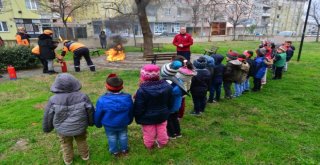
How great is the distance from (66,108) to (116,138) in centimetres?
93

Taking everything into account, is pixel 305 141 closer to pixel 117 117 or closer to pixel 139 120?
pixel 139 120

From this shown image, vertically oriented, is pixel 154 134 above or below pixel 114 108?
below

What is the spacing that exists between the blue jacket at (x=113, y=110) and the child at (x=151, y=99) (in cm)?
16

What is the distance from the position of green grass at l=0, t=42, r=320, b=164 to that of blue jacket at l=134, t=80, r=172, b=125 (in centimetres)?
63

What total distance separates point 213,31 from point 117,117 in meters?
54.0

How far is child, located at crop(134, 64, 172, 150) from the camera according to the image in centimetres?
336

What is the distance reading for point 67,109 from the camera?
10.1 ft

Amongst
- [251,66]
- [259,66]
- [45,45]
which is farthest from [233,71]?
[45,45]

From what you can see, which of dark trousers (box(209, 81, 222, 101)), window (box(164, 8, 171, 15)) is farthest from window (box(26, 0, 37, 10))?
dark trousers (box(209, 81, 222, 101))

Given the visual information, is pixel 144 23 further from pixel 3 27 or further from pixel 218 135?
pixel 3 27

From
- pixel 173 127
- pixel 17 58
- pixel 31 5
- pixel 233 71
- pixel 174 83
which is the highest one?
pixel 31 5

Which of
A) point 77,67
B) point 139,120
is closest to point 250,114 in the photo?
point 139,120

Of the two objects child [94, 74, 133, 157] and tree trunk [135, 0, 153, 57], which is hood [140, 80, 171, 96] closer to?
child [94, 74, 133, 157]

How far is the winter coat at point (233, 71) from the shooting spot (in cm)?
595
